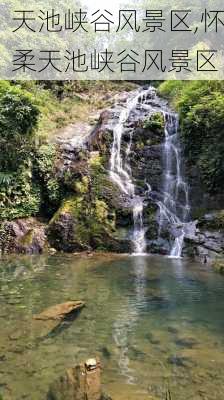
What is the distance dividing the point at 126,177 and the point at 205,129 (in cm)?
306

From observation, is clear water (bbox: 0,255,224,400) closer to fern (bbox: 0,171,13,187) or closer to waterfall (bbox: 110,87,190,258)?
waterfall (bbox: 110,87,190,258)

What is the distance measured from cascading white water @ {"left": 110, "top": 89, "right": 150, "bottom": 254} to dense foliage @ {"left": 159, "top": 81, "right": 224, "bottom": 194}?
6.94 feet

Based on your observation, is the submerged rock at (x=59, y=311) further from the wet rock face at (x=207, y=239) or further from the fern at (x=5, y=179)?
the fern at (x=5, y=179)

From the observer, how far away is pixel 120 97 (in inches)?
898

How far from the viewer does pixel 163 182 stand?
1488 centimetres

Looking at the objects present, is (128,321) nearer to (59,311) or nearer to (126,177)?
(59,311)

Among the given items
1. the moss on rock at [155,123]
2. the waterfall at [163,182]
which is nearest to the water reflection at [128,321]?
the waterfall at [163,182]

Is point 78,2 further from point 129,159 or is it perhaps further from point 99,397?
point 99,397

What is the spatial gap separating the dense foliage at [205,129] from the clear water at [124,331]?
4.69 metres

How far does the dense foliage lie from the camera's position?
1395cm

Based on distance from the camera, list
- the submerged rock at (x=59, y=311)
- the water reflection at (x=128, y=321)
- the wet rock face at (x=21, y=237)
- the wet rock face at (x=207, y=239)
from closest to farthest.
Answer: the water reflection at (x=128, y=321)
the submerged rock at (x=59, y=311)
the wet rock face at (x=207, y=239)
the wet rock face at (x=21, y=237)

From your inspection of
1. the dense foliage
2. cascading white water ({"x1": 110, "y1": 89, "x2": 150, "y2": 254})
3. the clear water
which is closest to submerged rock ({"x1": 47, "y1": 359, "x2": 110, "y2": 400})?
the clear water

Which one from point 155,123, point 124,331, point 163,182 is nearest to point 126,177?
point 163,182

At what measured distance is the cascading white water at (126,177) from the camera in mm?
13272
